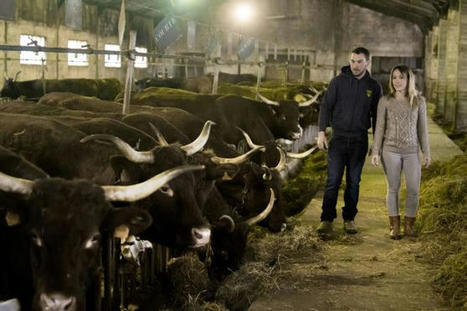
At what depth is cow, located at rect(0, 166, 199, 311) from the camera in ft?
12.4

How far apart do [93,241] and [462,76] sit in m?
15.8

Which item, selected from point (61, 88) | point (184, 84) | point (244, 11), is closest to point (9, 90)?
point (61, 88)

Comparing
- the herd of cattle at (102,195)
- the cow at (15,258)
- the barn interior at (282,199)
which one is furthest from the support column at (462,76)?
the cow at (15,258)

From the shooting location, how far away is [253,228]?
8344mm

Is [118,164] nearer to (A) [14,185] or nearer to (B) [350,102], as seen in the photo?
(A) [14,185]

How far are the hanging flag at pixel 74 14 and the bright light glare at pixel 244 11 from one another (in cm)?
1068

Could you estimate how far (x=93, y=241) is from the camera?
4.01 metres

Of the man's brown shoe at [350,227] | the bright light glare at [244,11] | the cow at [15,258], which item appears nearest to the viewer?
the cow at [15,258]

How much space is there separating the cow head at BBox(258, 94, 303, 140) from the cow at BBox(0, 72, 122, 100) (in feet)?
16.0

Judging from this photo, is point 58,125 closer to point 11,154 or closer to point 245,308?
point 11,154

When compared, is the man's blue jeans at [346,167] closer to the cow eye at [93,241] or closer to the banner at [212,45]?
the cow eye at [93,241]

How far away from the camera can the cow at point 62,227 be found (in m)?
3.77

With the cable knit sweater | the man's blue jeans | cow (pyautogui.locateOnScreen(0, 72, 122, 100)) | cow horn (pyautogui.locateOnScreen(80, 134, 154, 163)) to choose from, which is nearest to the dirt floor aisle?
the man's blue jeans

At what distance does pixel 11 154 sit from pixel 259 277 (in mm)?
2449
